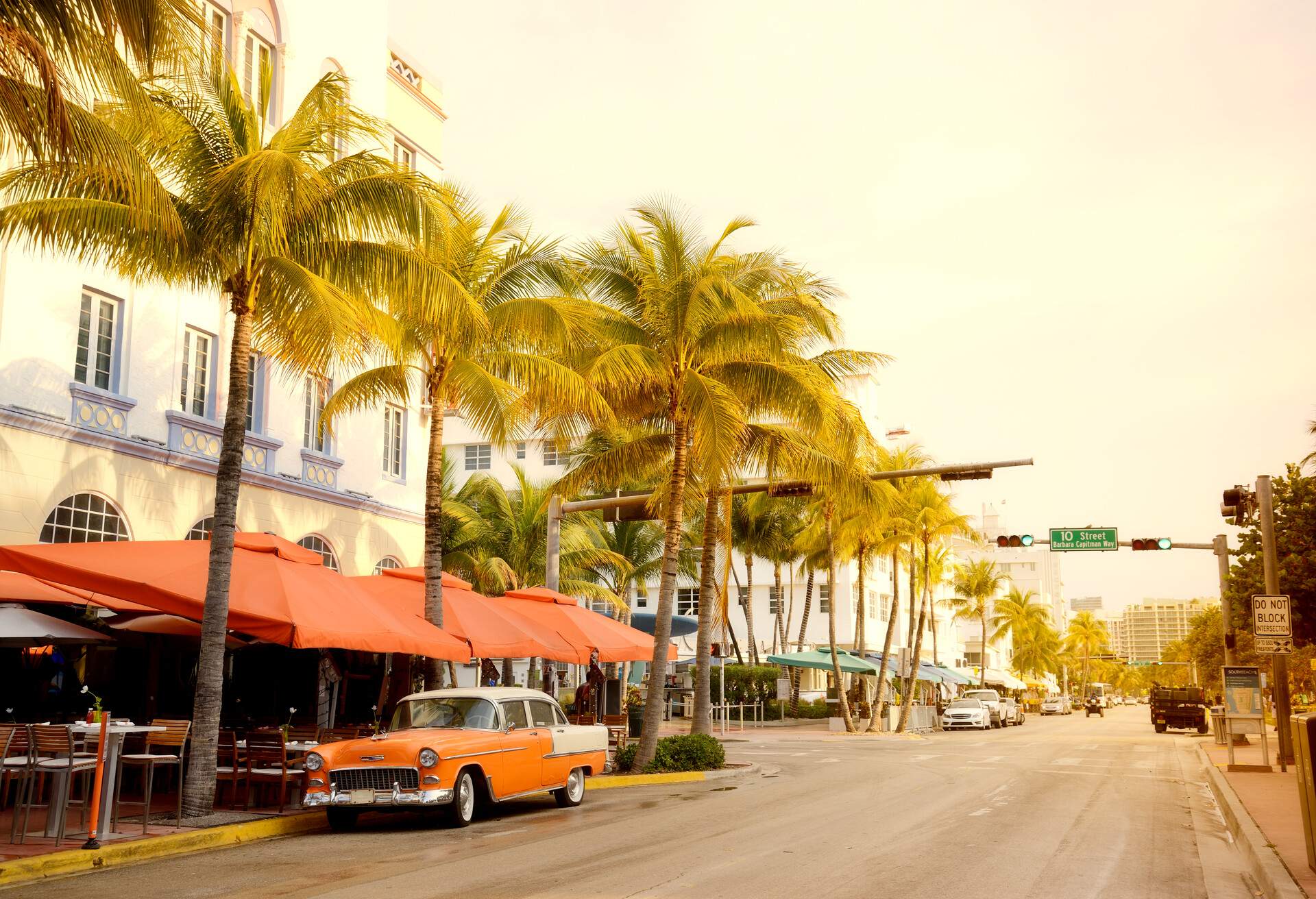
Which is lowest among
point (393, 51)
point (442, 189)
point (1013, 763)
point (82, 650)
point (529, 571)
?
point (1013, 763)

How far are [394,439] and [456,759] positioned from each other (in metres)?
16.9

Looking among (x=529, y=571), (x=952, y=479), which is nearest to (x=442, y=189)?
(x=952, y=479)

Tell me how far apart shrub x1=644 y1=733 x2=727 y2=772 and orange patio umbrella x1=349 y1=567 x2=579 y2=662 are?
8.19ft

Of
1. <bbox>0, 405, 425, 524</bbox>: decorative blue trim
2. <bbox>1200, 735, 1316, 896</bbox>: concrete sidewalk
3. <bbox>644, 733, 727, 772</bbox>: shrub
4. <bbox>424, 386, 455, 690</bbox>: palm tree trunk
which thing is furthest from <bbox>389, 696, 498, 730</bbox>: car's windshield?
<bbox>1200, 735, 1316, 896</bbox>: concrete sidewalk

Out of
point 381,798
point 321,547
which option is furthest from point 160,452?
point 381,798

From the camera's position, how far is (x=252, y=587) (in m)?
15.2

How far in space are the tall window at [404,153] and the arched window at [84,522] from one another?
12.6 meters

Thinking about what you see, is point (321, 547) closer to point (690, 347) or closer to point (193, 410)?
point (193, 410)

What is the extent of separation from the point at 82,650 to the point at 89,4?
12702 millimetres

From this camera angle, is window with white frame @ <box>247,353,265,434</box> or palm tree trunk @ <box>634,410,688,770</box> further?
window with white frame @ <box>247,353,265,434</box>

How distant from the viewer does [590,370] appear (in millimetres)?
20094

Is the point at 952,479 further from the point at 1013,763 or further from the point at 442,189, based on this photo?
the point at 442,189

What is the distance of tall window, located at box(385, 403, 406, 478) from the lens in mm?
29594

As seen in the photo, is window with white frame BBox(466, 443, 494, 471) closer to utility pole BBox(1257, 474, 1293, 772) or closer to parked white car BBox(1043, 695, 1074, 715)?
parked white car BBox(1043, 695, 1074, 715)
